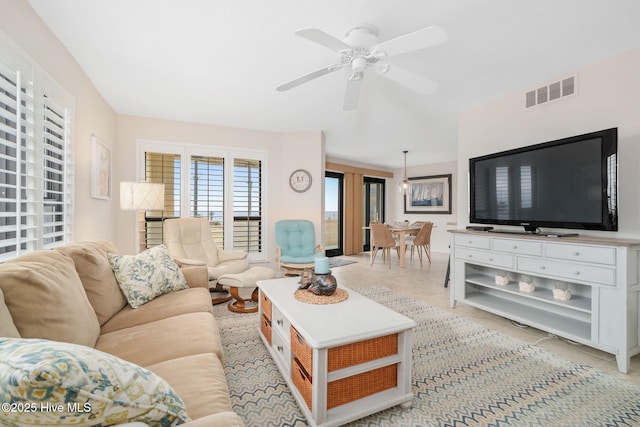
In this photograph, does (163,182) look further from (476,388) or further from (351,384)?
Result: (476,388)

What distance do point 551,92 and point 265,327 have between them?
336 centimetres

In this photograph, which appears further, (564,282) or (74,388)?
(564,282)

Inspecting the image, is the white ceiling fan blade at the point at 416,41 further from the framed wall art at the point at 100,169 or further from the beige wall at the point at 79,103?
the framed wall art at the point at 100,169

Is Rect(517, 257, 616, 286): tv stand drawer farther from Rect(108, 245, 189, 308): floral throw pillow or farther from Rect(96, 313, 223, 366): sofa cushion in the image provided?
Rect(108, 245, 189, 308): floral throw pillow

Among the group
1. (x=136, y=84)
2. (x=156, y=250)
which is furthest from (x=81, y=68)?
(x=156, y=250)

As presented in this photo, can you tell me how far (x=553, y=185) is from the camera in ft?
7.70

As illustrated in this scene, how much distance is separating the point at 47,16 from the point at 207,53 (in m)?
0.99

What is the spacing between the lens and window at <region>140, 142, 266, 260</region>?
386 cm

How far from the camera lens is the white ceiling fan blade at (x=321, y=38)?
150 centimetres

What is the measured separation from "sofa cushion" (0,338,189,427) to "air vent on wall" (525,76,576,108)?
3565 mm

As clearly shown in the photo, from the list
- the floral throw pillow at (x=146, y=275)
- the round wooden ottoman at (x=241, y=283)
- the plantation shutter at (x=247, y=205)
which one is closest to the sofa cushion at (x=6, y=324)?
the floral throw pillow at (x=146, y=275)

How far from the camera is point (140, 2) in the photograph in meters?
1.68

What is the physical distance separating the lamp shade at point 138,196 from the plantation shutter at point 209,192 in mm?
1310

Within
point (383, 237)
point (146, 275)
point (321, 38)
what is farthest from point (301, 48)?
point (383, 237)
